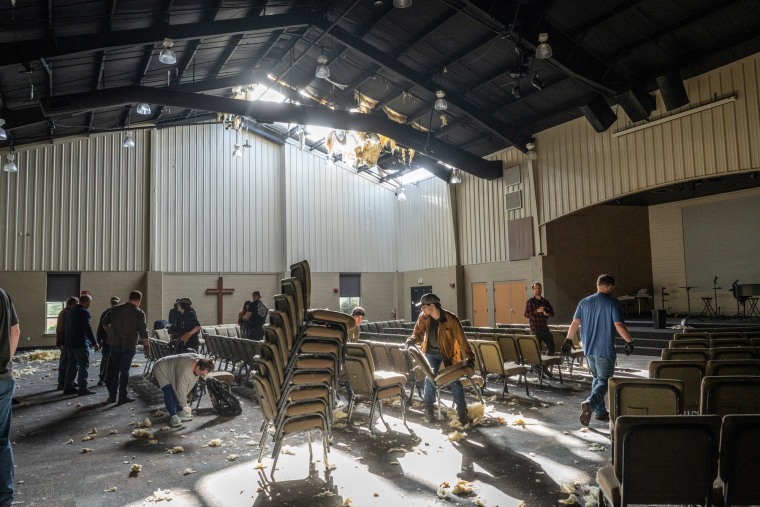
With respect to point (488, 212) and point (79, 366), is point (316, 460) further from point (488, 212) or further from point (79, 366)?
point (488, 212)

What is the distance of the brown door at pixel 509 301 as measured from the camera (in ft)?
52.8

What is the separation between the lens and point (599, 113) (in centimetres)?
1203

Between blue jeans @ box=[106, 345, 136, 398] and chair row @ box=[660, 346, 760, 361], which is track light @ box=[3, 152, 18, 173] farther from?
chair row @ box=[660, 346, 760, 361]

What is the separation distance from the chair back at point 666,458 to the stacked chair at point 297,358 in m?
2.39

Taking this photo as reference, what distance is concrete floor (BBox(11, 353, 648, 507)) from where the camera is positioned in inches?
148

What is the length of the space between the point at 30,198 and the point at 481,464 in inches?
710

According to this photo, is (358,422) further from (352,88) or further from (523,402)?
(352,88)

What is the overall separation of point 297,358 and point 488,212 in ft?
45.2

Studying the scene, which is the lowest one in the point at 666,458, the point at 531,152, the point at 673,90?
the point at 666,458

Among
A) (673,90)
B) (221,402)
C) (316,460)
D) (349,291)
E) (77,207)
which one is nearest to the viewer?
(316,460)

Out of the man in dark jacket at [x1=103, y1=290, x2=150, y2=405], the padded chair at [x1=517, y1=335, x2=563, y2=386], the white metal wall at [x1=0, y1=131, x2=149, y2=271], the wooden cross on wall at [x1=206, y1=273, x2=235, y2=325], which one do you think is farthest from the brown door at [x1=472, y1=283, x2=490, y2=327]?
the man in dark jacket at [x1=103, y1=290, x2=150, y2=405]

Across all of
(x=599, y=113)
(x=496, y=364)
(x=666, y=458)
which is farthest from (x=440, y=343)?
(x=599, y=113)

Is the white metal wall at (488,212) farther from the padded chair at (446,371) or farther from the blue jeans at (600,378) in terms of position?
the padded chair at (446,371)

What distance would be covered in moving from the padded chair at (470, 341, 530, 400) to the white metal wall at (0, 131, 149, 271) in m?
14.7
